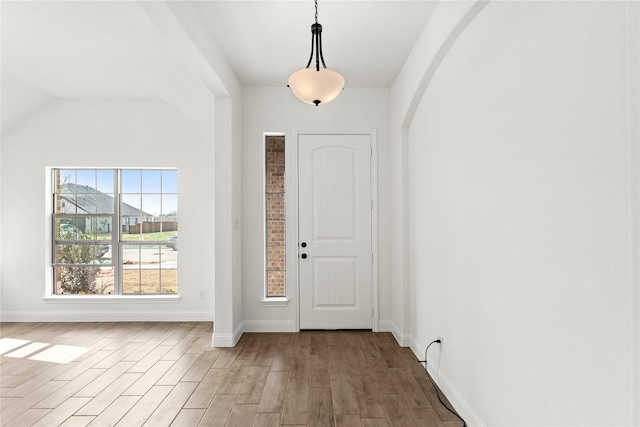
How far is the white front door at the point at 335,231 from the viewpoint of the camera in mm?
4305

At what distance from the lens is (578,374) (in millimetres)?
1378

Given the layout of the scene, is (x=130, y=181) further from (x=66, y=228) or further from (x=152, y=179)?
(x=66, y=228)

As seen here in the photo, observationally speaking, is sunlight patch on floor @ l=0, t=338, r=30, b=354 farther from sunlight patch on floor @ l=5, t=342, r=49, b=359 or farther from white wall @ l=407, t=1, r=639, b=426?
white wall @ l=407, t=1, r=639, b=426

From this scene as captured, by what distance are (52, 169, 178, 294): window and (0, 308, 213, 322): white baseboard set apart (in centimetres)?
29

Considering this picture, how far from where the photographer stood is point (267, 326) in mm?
4266

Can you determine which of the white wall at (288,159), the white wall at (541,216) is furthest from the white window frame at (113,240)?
the white wall at (541,216)

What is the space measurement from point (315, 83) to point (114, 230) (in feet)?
12.7

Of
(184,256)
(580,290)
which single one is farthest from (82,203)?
(580,290)

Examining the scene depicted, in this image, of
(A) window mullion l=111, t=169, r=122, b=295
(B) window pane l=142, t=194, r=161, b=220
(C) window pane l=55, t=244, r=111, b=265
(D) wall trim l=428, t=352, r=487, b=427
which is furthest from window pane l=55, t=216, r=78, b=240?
(D) wall trim l=428, t=352, r=487, b=427

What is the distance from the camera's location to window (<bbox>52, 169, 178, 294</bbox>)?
4926 millimetres

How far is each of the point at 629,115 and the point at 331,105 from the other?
3417mm

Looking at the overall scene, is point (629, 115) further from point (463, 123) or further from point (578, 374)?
point (463, 123)

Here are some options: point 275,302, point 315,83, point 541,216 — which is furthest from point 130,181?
point 541,216

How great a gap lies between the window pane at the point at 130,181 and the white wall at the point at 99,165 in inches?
6.7
